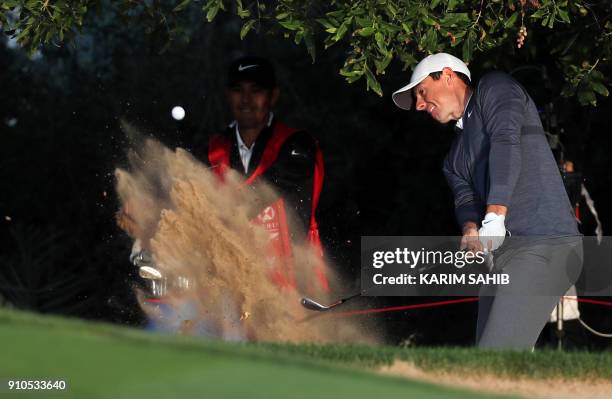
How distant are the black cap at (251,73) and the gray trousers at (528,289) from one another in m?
2.95

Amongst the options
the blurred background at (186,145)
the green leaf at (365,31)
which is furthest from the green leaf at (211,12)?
the blurred background at (186,145)

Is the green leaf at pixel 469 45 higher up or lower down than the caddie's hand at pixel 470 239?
higher up

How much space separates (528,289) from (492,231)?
1.18 feet

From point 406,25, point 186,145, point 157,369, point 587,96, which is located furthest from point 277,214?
point 157,369

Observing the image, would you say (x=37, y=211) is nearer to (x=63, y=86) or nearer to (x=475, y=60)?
(x=63, y=86)

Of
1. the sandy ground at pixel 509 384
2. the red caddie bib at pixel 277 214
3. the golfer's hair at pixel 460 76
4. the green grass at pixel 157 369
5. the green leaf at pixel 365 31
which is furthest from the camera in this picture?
the red caddie bib at pixel 277 214

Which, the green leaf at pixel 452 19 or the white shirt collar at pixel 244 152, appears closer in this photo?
the green leaf at pixel 452 19

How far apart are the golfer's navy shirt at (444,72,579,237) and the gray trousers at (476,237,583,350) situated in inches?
3.1

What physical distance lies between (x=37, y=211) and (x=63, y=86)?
2136 millimetres

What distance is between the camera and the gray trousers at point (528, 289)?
6105 mm

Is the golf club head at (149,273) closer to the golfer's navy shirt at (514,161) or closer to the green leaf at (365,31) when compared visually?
the green leaf at (365,31)

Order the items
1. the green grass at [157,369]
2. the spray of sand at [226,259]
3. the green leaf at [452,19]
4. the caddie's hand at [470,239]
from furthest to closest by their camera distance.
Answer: the spray of sand at [226,259] < the green leaf at [452,19] < the caddie's hand at [470,239] < the green grass at [157,369]

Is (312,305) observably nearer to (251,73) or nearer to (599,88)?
(251,73)

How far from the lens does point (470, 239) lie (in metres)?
6.28
